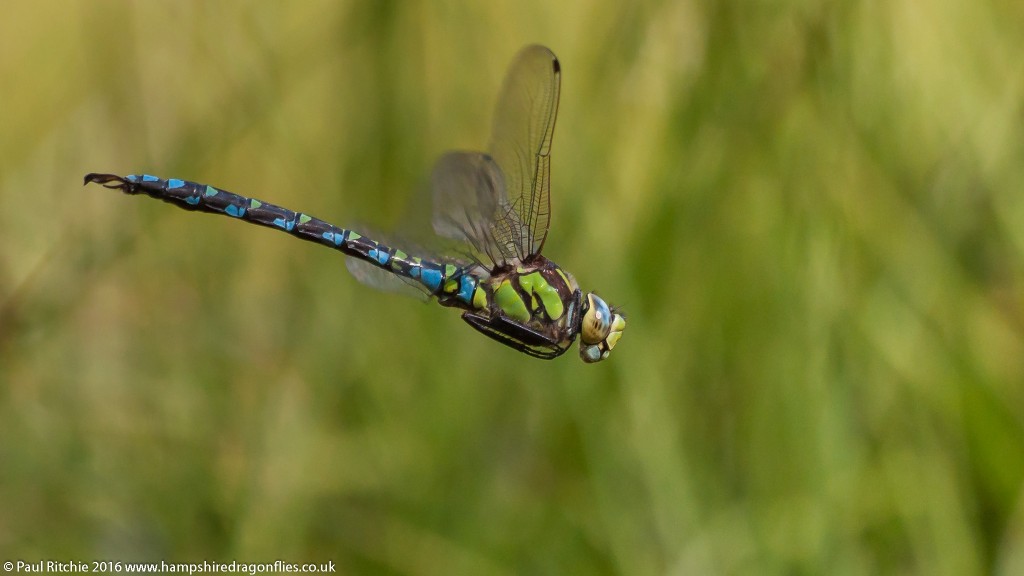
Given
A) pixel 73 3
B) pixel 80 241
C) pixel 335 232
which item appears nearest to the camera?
pixel 335 232

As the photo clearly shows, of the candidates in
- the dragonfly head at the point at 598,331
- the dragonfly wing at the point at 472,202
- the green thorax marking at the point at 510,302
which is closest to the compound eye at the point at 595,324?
the dragonfly head at the point at 598,331

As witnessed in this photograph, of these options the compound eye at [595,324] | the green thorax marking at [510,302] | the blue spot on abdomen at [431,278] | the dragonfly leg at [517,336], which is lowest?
the dragonfly leg at [517,336]

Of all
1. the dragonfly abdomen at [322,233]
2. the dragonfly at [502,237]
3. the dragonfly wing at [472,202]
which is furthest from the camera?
the dragonfly wing at [472,202]

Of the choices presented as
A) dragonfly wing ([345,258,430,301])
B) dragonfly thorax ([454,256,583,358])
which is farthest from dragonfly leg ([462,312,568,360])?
dragonfly wing ([345,258,430,301])

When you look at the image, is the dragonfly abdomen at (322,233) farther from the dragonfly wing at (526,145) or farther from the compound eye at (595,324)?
the compound eye at (595,324)

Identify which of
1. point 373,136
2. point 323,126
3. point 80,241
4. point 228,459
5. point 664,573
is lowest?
point 664,573

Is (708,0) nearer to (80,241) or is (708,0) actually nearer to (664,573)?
(664,573)

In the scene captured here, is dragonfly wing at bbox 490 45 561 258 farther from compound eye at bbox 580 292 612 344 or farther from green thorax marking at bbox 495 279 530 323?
compound eye at bbox 580 292 612 344

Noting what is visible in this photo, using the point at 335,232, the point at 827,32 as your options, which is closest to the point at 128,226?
the point at 335,232
